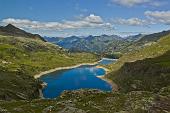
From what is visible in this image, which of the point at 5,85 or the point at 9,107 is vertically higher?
the point at 9,107

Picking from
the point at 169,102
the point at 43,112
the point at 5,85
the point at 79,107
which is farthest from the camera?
the point at 5,85

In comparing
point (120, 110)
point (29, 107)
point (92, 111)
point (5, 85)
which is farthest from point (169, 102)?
point (5, 85)

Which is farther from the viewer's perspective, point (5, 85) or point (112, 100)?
point (5, 85)

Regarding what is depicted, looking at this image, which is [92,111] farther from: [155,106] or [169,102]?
[169,102]

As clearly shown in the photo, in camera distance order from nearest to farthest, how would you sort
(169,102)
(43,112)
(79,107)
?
(43,112) → (79,107) → (169,102)

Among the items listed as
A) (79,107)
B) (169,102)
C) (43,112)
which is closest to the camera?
(43,112)

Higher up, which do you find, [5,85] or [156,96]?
[156,96]

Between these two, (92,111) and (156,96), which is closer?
(92,111)

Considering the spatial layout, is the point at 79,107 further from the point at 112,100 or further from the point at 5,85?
the point at 5,85

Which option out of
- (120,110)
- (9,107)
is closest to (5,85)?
(9,107)
